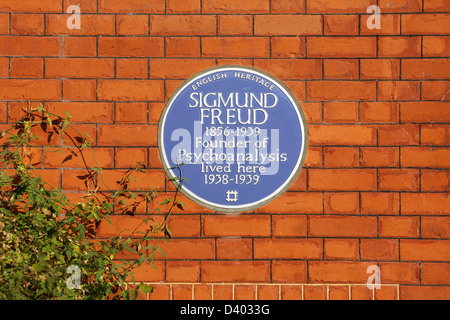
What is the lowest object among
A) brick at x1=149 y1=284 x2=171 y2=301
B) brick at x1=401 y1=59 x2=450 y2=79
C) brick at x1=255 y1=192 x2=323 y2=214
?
brick at x1=149 y1=284 x2=171 y2=301

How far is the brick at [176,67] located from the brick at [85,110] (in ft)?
1.14

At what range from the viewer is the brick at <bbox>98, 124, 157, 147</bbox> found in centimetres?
329

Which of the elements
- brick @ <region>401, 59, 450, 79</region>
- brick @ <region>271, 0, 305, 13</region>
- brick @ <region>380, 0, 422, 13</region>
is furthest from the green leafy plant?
brick @ <region>380, 0, 422, 13</region>

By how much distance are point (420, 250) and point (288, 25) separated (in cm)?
158

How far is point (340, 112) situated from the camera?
3275 mm

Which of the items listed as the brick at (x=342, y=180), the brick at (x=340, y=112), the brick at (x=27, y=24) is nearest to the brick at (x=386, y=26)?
the brick at (x=340, y=112)

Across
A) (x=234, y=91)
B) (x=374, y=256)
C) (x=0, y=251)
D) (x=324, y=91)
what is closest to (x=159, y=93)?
(x=234, y=91)

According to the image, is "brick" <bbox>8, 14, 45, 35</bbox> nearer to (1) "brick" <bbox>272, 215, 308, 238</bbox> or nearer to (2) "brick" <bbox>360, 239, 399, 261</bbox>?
(1) "brick" <bbox>272, 215, 308, 238</bbox>

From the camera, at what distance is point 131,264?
3.25 m

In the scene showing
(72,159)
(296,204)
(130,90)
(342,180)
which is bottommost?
(296,204)

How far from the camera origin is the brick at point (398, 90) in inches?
128

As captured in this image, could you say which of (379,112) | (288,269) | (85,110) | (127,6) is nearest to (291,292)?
(288,269)

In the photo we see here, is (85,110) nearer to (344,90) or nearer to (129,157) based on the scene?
(129,157)
